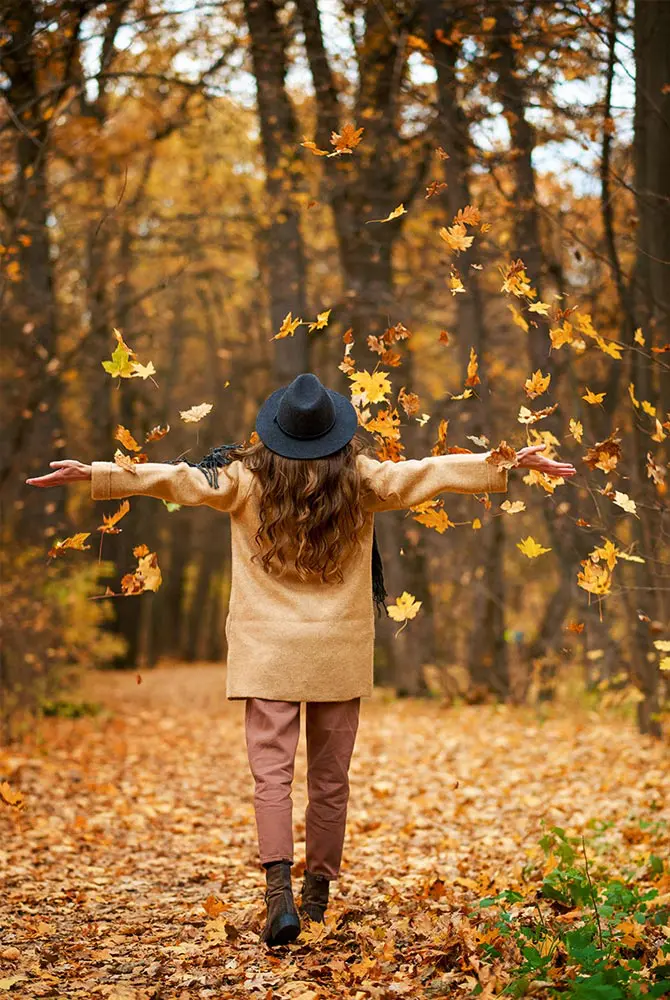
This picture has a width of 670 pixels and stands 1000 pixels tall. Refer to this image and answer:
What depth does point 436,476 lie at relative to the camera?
152 inches

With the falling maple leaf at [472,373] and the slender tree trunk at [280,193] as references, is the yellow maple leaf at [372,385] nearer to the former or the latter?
the falling maple leaf at [472,373]

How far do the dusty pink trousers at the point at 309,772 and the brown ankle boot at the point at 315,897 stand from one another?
0.03 m

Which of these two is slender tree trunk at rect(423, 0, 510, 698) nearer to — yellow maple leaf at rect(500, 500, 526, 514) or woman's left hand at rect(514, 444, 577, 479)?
yellow maple leaf at rect(500, 500, 526, 514)

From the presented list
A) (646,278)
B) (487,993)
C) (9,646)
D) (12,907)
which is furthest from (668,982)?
(9,646)

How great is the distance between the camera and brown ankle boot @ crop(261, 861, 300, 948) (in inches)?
145

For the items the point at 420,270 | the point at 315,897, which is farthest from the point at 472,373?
the point at 420,270

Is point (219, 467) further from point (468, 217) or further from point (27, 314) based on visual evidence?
point (27, 314)

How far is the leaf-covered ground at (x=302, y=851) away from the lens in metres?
3.52

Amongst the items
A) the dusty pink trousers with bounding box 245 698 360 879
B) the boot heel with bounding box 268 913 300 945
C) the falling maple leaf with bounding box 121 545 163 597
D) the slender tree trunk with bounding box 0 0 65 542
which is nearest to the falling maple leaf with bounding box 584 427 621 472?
the dusty pink trousers with bounding box 245 698 360 879

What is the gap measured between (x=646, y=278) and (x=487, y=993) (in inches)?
208

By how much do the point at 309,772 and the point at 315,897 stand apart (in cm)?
47

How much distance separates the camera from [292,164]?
11.4 meters

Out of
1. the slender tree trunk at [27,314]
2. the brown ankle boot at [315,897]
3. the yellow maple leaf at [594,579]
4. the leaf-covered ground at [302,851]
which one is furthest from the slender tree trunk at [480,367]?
the brown ankle boot at [315,897]

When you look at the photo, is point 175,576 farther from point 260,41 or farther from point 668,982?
point 668,982
